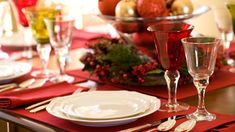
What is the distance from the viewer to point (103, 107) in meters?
1.14

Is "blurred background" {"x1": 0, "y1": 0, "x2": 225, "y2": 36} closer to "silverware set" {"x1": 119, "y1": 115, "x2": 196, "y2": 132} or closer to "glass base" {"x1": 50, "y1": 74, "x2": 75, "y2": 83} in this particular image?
"glass base" {"x1": 50, "y1": 74, "x2": 75, "y2": 83}

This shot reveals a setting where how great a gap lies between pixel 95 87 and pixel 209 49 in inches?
17.6

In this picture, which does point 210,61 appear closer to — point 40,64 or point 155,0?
point 155,0

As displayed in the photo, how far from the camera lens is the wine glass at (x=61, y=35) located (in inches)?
57.4

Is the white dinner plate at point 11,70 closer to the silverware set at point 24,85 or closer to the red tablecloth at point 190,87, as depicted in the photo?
the silverware set at point 24,85

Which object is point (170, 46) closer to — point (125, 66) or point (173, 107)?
point (173, 107)

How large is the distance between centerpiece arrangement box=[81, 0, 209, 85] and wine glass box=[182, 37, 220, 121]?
25 centimetres

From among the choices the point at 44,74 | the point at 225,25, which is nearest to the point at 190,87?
the point at 225,25

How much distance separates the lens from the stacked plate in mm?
1036

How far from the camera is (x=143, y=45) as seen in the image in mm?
1484

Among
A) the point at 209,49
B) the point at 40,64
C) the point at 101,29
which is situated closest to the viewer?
the point at 209,49

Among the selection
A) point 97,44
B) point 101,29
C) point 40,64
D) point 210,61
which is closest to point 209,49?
point 210,61

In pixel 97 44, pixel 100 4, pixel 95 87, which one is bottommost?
pixel 95 87

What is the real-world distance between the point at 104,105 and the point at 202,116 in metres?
0.23
